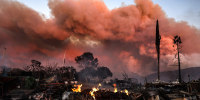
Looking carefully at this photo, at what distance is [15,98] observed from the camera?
15.4m

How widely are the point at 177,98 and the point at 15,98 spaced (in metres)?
17.6

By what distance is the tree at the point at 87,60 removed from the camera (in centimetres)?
6506

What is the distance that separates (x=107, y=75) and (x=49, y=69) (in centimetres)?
3078

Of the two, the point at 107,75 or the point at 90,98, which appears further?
the point at 107,75

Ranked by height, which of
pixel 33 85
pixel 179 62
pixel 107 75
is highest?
pixel 179 62

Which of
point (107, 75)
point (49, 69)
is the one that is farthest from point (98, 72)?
point (49, 69)

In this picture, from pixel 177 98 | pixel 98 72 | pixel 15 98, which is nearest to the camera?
pixel 177 98

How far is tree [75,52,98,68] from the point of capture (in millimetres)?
65062

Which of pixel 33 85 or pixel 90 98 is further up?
pixel 33 85

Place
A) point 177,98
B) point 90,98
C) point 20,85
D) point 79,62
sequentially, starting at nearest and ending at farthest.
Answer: point 177,98 < point 90,98 < point 20,85 < point 79,62

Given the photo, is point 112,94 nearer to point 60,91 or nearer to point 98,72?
point 60,91

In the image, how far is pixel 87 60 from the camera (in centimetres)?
6556

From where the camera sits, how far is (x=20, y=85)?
19531 millimetres

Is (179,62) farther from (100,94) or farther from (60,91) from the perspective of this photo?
(60,91)
